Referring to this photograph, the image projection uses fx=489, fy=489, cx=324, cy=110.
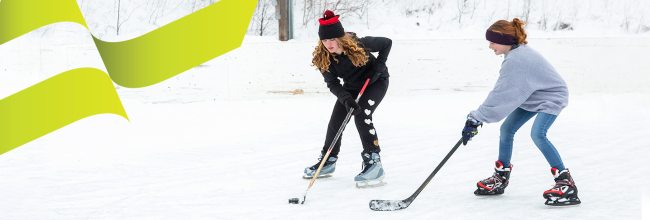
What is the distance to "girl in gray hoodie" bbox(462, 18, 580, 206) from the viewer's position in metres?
2.19

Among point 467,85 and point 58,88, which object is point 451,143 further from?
point 58,88

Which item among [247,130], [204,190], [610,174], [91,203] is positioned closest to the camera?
[91,203]

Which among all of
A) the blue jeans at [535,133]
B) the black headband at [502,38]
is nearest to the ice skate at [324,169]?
the blue jeans at [535,133]

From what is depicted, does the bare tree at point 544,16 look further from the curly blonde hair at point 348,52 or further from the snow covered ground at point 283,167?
the curly blonde hair at point 348,52

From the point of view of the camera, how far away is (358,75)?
2.76 metres

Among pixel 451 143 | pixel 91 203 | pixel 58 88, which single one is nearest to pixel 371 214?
pixel 91 203

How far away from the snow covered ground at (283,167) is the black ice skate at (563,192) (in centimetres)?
5

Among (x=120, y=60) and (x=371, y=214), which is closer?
(x=371, y=214)

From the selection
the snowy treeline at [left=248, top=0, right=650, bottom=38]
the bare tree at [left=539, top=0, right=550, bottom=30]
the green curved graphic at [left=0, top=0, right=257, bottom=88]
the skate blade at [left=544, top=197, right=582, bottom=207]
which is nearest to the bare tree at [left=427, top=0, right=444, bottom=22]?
the snowy treeline at [left=248, top=0, right=650, bottom=38]

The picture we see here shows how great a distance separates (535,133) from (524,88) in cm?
23

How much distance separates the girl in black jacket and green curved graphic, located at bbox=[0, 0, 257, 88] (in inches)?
138

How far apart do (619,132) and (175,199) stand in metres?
3.80

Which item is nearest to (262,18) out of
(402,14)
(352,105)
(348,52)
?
(402,14)

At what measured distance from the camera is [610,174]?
2.93 meters
